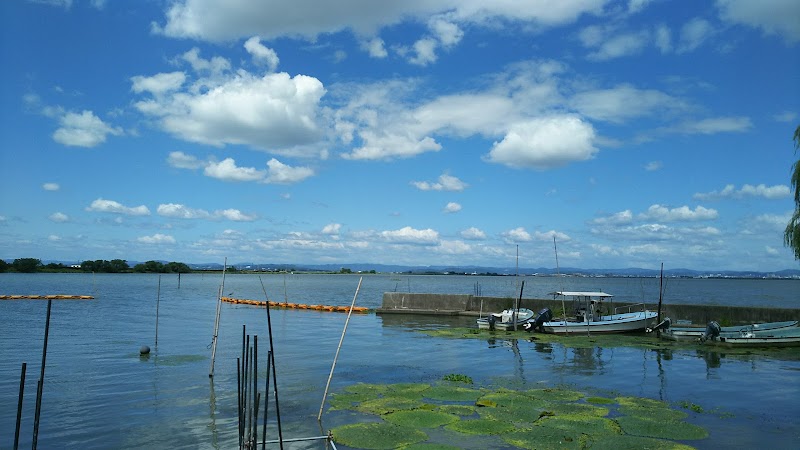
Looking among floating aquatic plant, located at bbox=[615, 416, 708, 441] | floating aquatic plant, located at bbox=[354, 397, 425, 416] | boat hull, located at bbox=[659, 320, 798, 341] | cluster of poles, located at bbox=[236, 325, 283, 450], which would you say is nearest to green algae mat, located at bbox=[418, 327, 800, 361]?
boat hull, located at bbox=[659, 320, 798, 341]

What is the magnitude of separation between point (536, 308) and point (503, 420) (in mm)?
31725

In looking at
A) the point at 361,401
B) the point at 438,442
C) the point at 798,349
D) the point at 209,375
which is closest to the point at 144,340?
the point at 209,375

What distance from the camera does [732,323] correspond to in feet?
115

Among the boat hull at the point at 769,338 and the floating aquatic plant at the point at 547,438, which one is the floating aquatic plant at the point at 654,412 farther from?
the boat hull at the point at 769,338

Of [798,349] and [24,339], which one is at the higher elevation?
[798,349]

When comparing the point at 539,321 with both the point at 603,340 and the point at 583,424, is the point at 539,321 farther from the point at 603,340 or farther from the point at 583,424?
the point at 583,424

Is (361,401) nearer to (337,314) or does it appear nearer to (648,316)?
(648,316)

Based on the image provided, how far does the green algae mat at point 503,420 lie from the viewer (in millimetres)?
13234

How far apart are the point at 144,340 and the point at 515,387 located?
78.7 feet

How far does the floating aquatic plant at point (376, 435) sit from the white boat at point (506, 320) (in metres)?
24.3

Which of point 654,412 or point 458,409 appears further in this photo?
point 458,409

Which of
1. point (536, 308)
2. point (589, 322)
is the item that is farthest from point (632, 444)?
point (536, 308)

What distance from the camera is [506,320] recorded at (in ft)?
127

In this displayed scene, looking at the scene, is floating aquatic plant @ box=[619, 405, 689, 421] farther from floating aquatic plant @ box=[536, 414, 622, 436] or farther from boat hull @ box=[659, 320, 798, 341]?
boat hull @ box=[659, 320, 798, 341]
